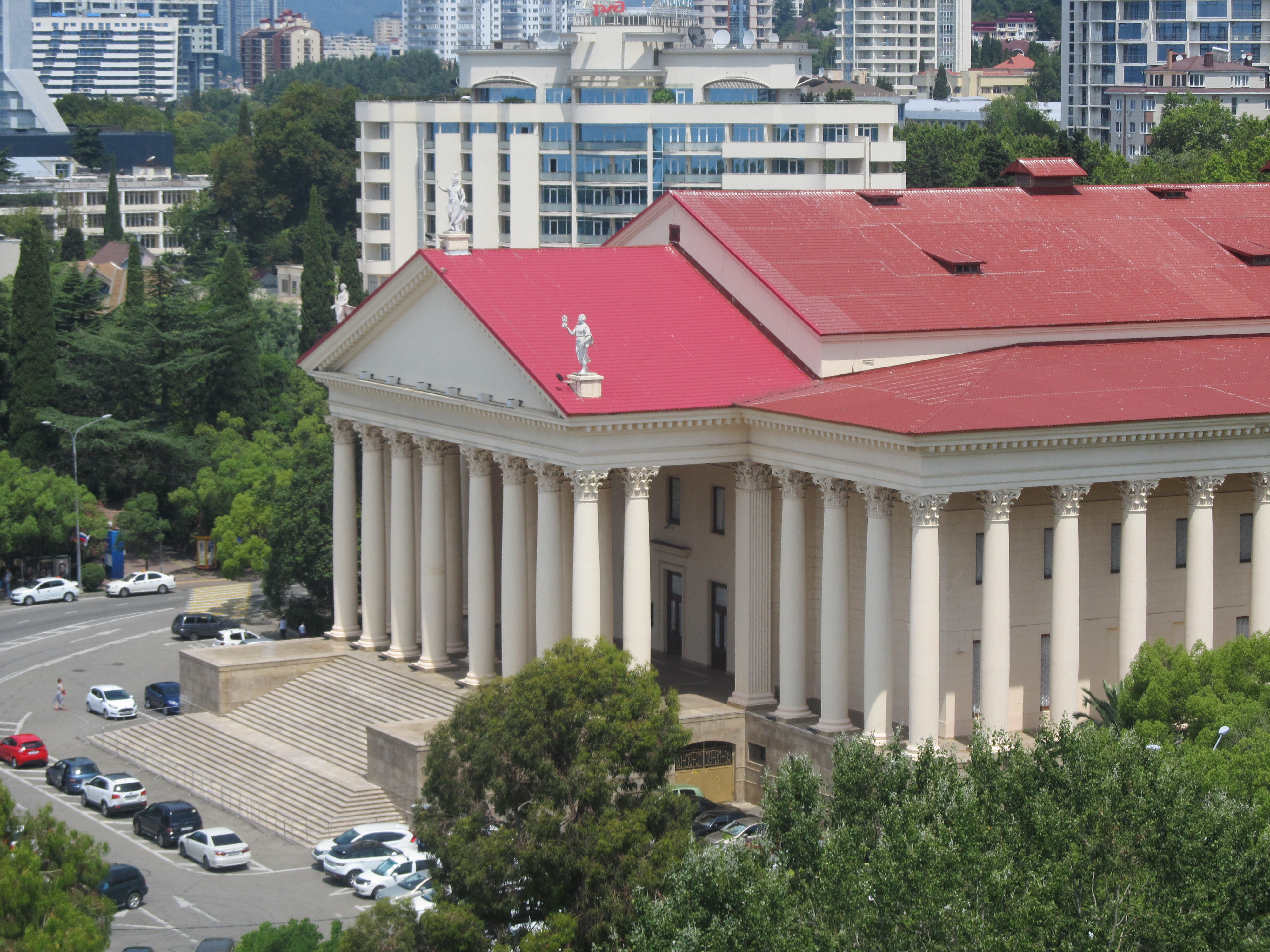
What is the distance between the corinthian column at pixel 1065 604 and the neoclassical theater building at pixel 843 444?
11 centimetres

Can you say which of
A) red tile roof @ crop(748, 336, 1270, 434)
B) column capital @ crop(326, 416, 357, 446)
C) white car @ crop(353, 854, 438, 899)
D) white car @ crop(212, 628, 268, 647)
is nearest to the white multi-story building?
white car @ crop(212, 628, 268, 647)

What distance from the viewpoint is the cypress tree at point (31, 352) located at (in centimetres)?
12769

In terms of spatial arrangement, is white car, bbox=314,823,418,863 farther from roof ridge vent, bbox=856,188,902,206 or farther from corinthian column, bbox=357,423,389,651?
roof ridge vent, bbox=856,188,902,206

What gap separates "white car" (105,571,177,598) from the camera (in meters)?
120

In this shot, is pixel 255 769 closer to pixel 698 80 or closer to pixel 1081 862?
pixel 1081 862

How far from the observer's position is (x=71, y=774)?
8019cm

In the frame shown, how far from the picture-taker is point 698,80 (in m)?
184

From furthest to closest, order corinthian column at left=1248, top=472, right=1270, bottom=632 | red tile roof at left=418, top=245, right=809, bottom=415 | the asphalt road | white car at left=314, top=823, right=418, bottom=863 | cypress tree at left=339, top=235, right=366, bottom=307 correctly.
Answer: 1. cypress tree at left=339, top=235, right=366, bottom=307
2. red tile roof at left=418, top=245, right=809, bottom=415
3. corinthian column at left=1248, top=472, right=1270, bottom=632
4. white car at left=314, top=823, right=418, bottom=863
5. the asphalt road

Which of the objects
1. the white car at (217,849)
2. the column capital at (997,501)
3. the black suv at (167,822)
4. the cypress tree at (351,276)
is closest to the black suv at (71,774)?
the black suv at (167,822)

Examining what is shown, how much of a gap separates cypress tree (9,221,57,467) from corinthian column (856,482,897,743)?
72.2 metres

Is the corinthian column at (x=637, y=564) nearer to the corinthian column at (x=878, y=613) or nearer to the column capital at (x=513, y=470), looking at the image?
the column capital at (x=513, y=470)

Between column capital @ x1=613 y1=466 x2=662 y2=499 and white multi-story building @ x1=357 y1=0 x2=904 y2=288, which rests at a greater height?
white multi-story building @ x1=357 y1=0 x2=904 y2=288

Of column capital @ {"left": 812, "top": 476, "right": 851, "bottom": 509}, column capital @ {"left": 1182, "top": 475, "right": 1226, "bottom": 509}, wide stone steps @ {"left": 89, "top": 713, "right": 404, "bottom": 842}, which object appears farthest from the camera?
wide stone steps @ {"left": 89, "top": 713, "right": 404, "bottom": 842}

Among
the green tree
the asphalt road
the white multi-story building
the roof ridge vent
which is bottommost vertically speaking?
the asphalt road
